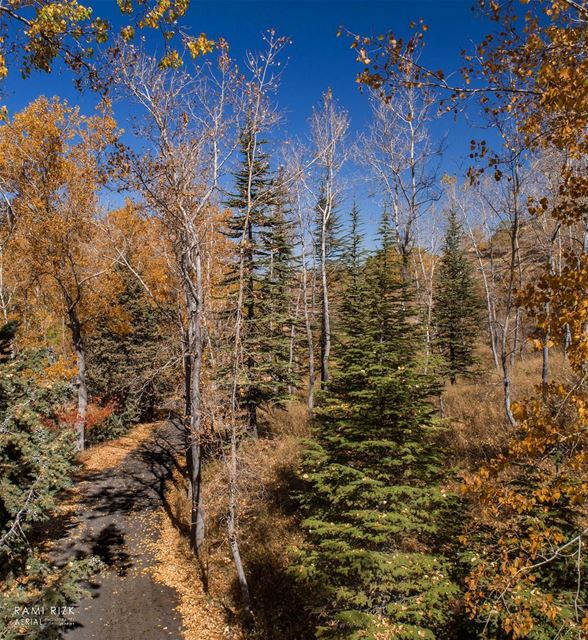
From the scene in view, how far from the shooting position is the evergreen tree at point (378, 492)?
26.0ft

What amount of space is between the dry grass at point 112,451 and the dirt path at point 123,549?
2.14 ft

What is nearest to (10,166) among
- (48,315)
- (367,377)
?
(48,315)

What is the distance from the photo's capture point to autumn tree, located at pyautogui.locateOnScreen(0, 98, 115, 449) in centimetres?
1811

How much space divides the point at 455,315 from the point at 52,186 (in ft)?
81.4

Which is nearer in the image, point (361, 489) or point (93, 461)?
point (361, 489)

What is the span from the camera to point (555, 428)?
14.5ft

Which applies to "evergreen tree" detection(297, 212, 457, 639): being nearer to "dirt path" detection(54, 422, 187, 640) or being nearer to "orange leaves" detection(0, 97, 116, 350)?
"dirt path" detection(54, 422, 187, 640)

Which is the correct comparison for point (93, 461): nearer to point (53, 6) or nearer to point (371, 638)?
point (371, 638)

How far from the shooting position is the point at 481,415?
17.1 meters

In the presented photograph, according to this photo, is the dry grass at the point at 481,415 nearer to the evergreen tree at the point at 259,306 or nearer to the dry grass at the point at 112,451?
the evergreen tree at the point at 259,306

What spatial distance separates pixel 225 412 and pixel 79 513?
854cm

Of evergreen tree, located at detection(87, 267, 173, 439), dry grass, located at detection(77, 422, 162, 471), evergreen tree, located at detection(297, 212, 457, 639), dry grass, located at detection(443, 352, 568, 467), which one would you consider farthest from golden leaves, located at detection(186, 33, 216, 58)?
evergreen tree, located at detection(87, 267, 173, 439)

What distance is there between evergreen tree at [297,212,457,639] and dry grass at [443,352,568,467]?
431cm

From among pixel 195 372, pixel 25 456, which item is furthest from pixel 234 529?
pixel 25 456
